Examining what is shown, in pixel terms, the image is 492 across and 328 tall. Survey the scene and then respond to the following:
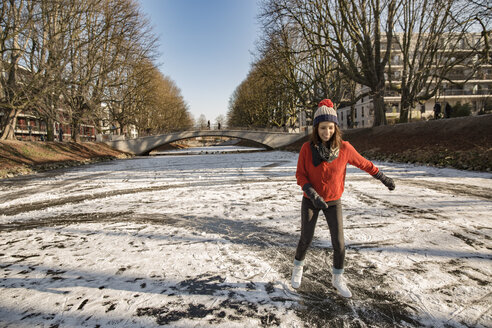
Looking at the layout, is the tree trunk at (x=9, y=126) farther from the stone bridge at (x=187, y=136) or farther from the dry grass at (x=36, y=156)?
the stone bridge at (x=187, y=136)

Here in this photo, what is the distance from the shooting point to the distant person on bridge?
8.09 feet

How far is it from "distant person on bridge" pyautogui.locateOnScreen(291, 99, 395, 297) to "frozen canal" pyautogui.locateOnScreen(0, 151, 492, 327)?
1.12 ft

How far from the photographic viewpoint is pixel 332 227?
2.51 m

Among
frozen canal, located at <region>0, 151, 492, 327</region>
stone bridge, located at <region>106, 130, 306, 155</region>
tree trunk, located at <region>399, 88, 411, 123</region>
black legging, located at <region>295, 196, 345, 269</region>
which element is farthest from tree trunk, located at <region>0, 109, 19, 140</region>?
tree trunk, located at <region>399, 88, 411, 123</region>

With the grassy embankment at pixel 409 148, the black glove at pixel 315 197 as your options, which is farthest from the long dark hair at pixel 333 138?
the grassy embankment at pixel 409 148

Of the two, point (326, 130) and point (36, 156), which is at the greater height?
point (326, 130)

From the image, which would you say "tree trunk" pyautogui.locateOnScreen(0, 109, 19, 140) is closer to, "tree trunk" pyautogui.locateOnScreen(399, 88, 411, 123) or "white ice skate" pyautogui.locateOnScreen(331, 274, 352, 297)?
"white ice skate" pyautogui.locateOnScreen(331, 274, 352, 297)

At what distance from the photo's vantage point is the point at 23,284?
2695 millimetres

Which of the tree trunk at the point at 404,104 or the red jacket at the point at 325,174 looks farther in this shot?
the tree trunk at the point at 404,104

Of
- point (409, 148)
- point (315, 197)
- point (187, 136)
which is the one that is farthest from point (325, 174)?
point (187, 136)

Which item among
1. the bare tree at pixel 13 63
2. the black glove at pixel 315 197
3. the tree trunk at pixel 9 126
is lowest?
the black glove at pixel 315 197

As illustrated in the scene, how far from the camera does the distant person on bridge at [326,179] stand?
8.09 ft

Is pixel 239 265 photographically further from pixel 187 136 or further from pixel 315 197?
pixel 187 136

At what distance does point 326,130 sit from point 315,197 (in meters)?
0.64
